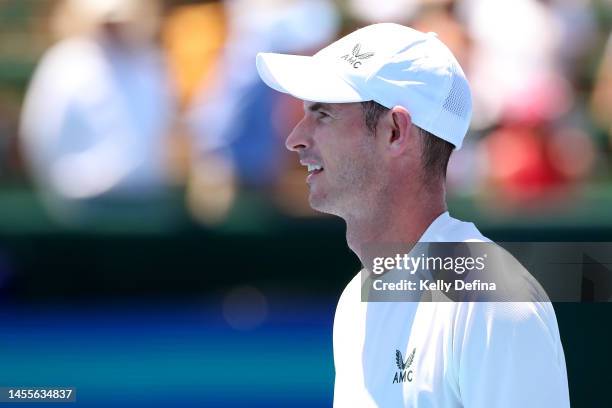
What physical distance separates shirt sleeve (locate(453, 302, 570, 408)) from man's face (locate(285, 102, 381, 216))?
1.29 feet

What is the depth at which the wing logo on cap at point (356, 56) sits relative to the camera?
1744 mm

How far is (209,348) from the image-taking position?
3.78 m

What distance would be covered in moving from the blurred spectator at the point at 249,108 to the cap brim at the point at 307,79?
2.38m

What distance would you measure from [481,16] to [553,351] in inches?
127

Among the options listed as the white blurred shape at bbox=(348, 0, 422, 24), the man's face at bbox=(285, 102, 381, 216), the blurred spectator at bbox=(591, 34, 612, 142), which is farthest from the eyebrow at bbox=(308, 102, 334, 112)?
the blurred spectator at bbox=(591, 34, 612, 142)

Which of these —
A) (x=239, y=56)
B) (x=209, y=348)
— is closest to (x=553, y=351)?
(x=209, y=348)

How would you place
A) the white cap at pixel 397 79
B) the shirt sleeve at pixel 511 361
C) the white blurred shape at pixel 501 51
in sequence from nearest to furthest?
the shirt sleeve at pixel 511 361, the white cap at pixel 397 79, the white blurred shape at pixel 501 51

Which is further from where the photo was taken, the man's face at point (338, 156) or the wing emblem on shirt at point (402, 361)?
the man's face at point (338, 156)

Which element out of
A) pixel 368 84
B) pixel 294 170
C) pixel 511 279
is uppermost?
pixel 294 170

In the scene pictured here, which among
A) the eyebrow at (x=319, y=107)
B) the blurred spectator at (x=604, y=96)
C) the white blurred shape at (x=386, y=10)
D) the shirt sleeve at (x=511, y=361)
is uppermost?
the white blurred shape at (x=386, y=10)

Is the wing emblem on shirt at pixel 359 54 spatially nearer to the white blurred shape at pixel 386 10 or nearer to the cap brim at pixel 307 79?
the cap brim at pixel 307 79

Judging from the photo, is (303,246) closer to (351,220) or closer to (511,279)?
(351,220)

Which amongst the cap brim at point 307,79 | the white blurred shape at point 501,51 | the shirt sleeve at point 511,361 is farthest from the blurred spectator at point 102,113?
the shirt sleeve at point 511,361

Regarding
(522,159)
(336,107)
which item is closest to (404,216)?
(336,107)
